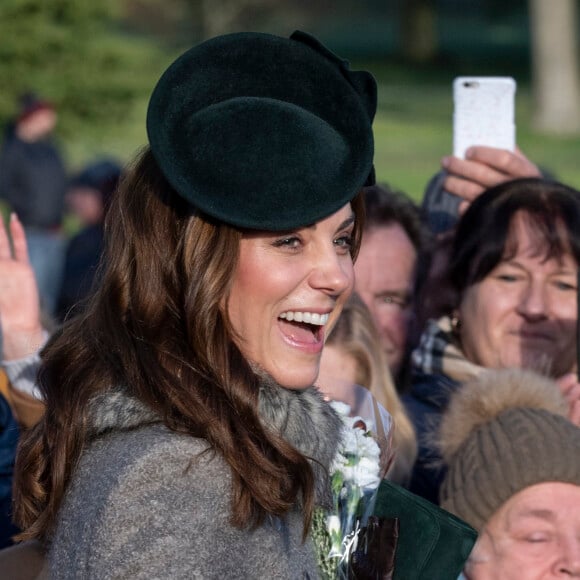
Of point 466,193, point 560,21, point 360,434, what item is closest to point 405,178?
point 560,21

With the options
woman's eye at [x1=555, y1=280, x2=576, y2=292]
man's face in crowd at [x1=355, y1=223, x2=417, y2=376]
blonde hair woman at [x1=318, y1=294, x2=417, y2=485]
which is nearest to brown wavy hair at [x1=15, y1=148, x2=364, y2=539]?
blonde hair woman at [x1=318, y1=294, x2=417, y2=485]

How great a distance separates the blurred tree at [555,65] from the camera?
27047 millimetres

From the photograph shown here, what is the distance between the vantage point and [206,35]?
118 ft

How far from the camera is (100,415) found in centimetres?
219

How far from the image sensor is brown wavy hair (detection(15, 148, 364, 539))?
7.16ft

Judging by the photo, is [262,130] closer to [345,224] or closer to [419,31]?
[345,224]

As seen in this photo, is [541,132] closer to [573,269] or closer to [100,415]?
[573,269]

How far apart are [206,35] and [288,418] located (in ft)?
114

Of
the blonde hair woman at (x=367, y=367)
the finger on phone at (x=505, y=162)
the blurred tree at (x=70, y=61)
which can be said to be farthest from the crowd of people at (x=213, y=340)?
the blurred tree at (x=70, y=61)

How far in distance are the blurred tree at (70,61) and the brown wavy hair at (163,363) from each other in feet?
65.1

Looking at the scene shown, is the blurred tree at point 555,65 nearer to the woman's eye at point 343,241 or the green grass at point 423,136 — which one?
the green grass at point 423,136

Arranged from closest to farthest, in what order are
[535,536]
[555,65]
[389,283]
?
[535,536]
[389,283]
[555,65]

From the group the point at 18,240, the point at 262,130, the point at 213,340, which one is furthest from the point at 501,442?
the point at 18,240

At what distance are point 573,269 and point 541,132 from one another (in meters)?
22.7
